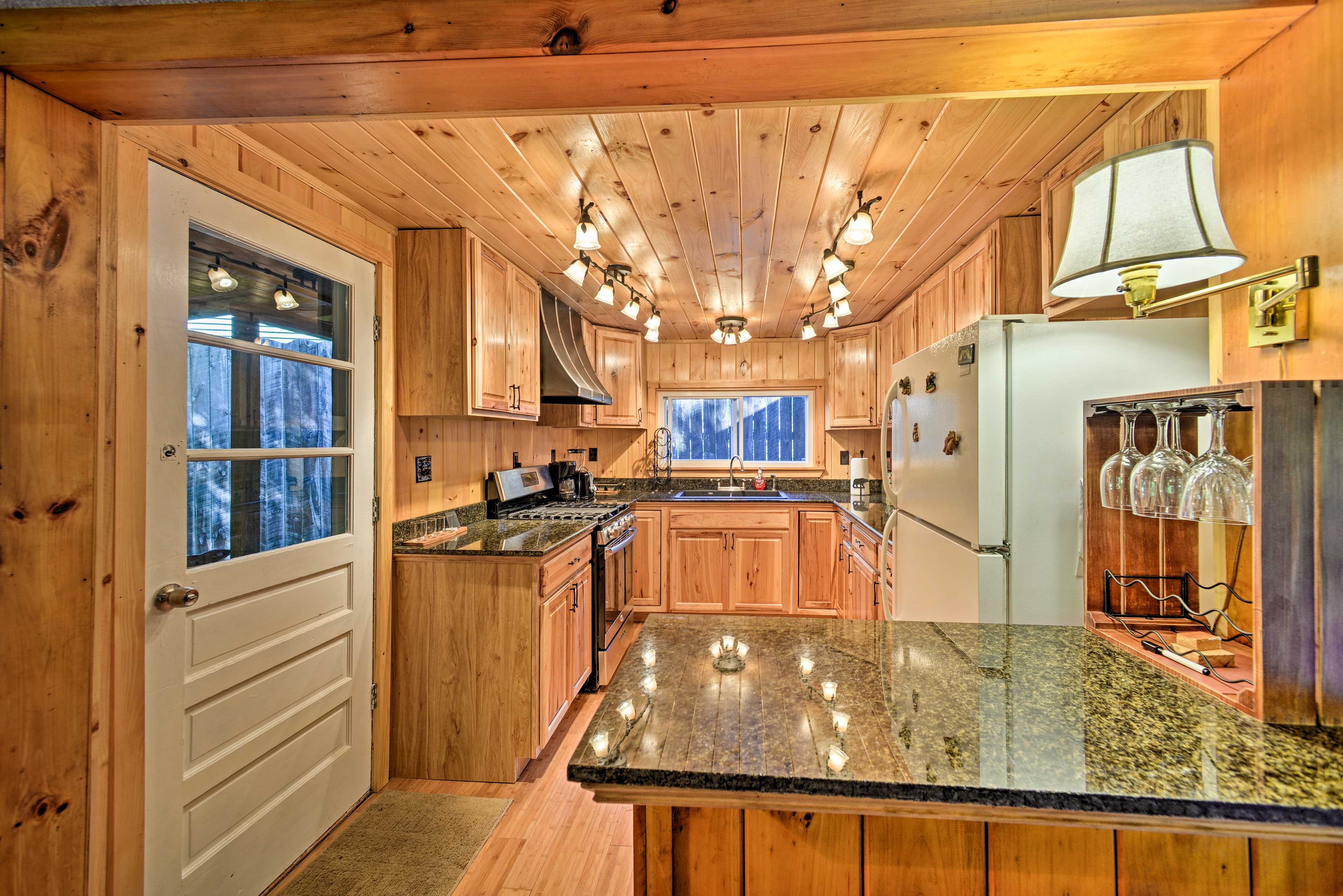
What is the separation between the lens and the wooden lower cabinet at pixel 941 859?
72cm

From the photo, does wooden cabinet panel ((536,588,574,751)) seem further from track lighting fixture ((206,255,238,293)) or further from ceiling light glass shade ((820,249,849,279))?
ceiling light glass shade ((820,249,849,279))

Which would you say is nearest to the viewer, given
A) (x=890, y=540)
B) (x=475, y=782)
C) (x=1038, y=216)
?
(x=1038, y=216)

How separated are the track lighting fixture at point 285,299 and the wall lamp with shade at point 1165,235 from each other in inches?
79.6

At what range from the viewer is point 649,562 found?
13.2 feet

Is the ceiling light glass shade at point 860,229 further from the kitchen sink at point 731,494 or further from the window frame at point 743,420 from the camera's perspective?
the window frame at point 743,420

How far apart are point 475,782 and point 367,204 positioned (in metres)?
2.27

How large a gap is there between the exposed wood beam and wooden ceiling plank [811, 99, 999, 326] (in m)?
0.37

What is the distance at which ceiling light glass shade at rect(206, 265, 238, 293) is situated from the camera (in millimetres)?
1446

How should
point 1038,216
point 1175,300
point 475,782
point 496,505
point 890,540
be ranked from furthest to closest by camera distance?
1. point 496,505
2. point 890,540
3. point 475,782
4. point 1038,216
5. point 1175,300

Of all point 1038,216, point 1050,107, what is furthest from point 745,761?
point 1038,216

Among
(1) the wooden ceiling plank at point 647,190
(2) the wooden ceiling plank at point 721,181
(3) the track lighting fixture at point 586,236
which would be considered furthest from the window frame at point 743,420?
(3) the track lighting fixture at point 586,236

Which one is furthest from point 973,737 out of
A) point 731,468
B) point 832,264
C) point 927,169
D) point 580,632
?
point 731,468

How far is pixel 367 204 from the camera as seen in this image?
198cm

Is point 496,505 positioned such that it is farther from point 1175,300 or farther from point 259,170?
point 1175,300
